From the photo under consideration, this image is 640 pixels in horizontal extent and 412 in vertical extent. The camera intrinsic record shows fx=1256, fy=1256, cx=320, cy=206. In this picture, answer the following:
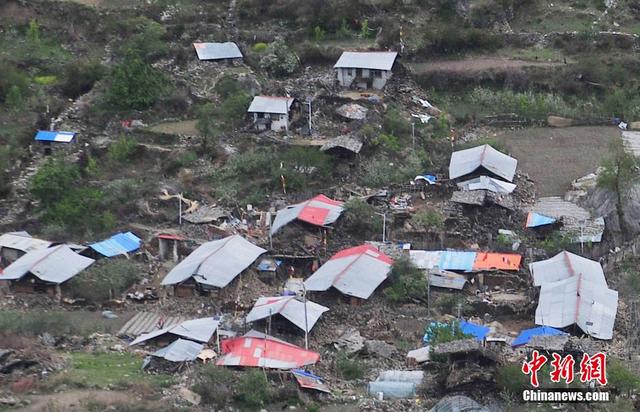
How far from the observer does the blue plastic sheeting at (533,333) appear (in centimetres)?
2153

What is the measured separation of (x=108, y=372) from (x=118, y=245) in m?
5.80

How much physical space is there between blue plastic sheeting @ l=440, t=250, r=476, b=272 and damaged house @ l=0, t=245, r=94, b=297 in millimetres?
7014

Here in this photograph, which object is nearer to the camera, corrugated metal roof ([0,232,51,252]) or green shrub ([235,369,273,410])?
green shrub ([235,369,273,410])

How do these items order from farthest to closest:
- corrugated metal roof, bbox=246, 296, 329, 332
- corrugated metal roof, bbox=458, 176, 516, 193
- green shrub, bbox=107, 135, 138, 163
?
green shrub, bbox=107, 135, 138, 163
corrugated metal roof, bbox=458, 176, 516, 193
corrugated metal roof, bbox=246, 296, 329, 332

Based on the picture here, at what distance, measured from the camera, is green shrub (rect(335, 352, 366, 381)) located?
2092 cm

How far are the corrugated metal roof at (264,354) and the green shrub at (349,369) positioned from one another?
395mm

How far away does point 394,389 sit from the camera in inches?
787

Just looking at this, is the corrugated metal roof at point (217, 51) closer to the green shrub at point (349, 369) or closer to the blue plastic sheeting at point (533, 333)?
the green shrub at point (349, 369)

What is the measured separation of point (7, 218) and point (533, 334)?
40.3 ft

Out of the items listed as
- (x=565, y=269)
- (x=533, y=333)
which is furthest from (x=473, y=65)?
(x=533, y=333)

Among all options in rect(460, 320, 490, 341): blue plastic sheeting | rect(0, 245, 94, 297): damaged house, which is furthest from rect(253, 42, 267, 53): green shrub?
rect(460, 320, 490, 341): blue plastic sheeting

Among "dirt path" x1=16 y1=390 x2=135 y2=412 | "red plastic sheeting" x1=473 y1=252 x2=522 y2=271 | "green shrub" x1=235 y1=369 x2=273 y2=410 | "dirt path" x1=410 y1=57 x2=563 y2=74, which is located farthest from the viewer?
"dirt path" x1=410 y1=57 x2=563 y2=74

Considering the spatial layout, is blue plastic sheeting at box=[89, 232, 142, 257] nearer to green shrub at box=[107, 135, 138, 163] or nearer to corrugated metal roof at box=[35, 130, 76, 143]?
green shrub at box=[107, 135, 138, 163]

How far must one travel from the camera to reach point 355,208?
1040 inches
